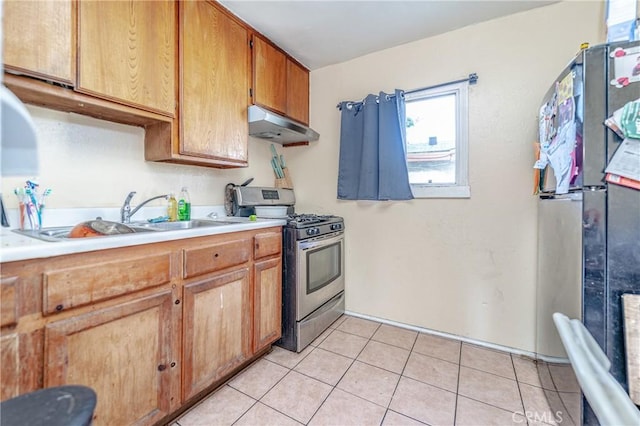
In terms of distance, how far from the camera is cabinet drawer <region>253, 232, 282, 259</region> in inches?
68.1

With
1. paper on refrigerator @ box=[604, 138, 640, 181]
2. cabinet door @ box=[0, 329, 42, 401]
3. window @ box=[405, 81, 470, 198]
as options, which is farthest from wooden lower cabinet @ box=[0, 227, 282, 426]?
paper on refrigerator @ box=[604, 138, 640, 181]

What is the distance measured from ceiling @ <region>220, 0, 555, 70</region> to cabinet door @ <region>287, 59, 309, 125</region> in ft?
0.68

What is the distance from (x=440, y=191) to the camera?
84.7 inches

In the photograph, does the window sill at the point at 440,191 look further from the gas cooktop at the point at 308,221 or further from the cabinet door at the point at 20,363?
the cabinet door at the point at 20,363

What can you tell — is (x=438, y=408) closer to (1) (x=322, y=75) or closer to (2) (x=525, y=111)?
(2) (x=525, y=111)

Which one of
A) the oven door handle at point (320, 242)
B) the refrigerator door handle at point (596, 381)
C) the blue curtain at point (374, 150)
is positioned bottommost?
the refrigerator door handle at point (596, 381)

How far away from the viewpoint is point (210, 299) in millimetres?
1437

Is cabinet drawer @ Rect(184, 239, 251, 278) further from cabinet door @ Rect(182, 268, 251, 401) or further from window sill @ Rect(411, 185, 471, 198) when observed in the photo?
window sill @ Rect(411, 185, 471, 198)

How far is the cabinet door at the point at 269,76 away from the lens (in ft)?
6.89

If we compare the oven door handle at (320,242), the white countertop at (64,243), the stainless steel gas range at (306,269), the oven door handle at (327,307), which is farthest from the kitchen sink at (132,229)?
the oven door handle at (327,307)

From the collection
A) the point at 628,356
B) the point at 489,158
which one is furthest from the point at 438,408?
the point at 489,158

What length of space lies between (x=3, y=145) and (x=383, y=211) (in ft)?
7.21

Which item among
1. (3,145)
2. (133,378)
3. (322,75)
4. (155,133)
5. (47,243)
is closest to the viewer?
(3,145)

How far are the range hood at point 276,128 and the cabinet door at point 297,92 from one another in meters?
0.16
